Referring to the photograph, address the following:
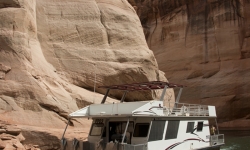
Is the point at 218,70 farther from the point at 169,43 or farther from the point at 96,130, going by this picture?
the point at 96,130

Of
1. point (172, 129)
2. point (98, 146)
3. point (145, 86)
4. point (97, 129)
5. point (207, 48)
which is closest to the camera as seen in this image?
point (98, 146)

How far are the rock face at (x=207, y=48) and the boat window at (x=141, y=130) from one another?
23.7 metres

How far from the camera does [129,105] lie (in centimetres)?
955

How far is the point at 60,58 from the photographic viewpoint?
55.7 ft

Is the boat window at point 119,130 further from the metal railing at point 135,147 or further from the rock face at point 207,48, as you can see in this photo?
the rock face at point 207,48

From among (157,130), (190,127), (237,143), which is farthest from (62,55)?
(237,143)

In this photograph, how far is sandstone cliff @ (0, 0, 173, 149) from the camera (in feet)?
41.8

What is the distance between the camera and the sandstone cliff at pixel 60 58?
1273 centimetres

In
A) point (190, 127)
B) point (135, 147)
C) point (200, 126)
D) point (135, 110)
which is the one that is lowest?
point (200, 126)

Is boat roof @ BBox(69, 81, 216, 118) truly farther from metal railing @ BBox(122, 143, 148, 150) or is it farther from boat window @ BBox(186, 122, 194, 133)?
metal railing @ BBox(122, 143, 148, 150)

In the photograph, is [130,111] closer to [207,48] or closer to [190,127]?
[190,127]

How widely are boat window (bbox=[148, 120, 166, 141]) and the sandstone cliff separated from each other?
425 cm

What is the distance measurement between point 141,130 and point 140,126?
13 centimetres

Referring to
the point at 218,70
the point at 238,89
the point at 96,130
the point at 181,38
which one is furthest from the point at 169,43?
the point at 96,130
